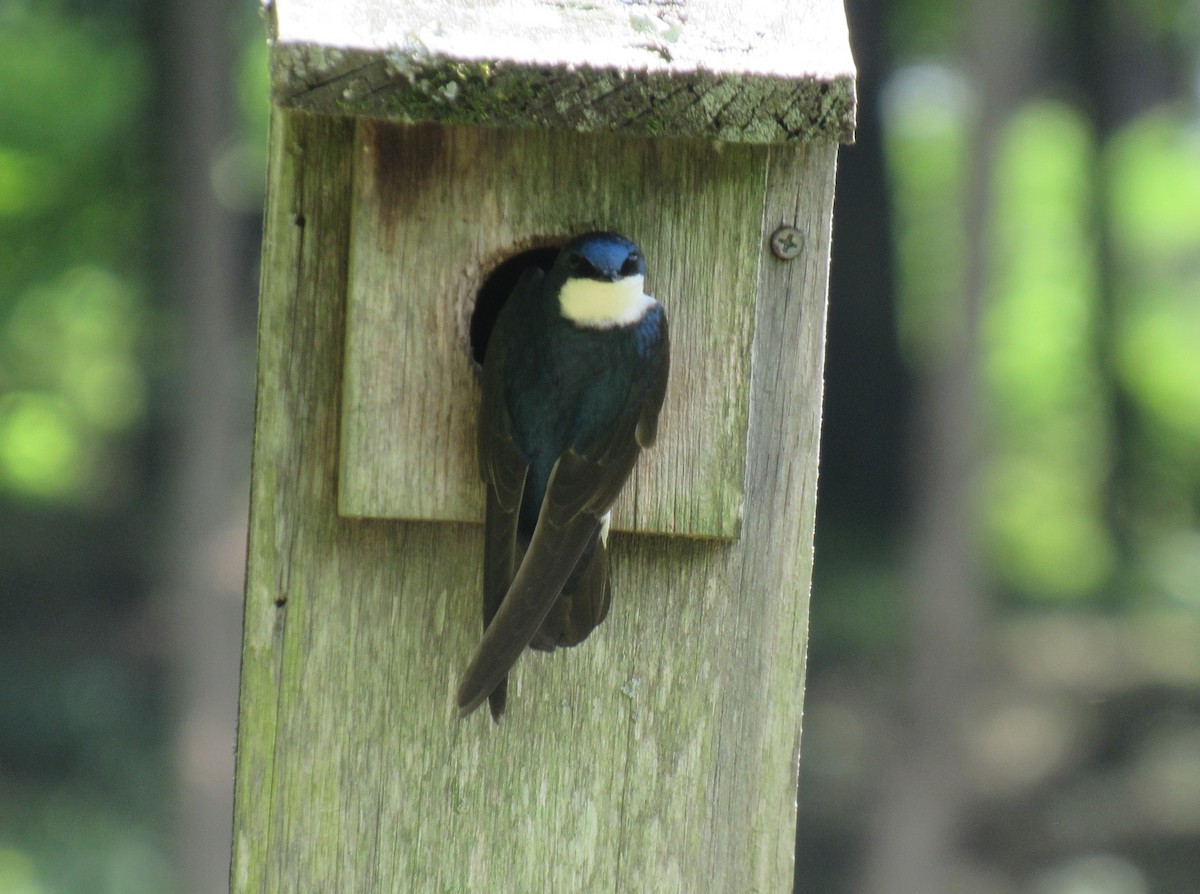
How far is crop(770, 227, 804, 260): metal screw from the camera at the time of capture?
164cm

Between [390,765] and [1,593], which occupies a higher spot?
[390,765]

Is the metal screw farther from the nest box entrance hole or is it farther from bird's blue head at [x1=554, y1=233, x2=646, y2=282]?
the nest box entrance hole

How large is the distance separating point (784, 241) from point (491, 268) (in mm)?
316

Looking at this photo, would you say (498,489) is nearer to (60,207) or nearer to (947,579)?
(60,207)

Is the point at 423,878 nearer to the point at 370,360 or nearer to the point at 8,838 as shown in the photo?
the point at 370,360

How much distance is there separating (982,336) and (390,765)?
5.24m

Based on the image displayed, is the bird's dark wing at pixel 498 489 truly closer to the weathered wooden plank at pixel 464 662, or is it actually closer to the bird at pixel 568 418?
the bird at pixel 568 418

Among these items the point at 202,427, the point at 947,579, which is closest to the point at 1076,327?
the point at 947,579

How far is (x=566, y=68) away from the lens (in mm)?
1360

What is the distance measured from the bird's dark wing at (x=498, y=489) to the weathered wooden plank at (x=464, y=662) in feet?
0.34

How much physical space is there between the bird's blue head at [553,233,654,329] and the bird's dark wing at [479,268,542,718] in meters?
0.10

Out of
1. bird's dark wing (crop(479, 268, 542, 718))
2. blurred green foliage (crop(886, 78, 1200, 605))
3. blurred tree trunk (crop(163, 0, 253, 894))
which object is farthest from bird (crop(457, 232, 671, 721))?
blurred green foliage (crop(886, 78, 1200, 605))

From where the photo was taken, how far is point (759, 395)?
1.64 metres

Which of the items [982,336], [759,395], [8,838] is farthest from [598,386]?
[8,838]
